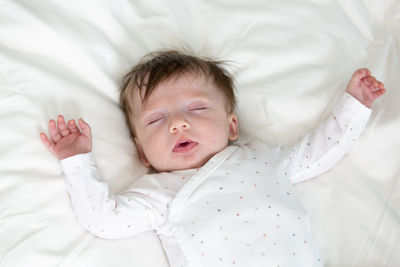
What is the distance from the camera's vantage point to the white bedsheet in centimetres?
129

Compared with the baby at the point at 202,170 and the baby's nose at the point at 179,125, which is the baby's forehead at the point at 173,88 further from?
the baby's nose at the point at 179,125

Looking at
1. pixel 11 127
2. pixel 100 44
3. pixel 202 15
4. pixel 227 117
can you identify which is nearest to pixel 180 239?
pixel 227 117

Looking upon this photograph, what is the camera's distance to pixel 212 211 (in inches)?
52.2

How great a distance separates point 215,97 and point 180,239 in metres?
0.45

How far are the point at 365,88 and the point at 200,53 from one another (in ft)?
1.83

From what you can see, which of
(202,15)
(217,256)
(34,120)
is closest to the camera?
(217,256)

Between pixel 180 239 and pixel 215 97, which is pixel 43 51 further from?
pixel 180 239

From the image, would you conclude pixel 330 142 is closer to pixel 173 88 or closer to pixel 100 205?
pixel 173 88

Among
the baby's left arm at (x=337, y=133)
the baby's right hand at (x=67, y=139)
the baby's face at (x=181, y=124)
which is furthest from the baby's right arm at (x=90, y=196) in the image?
the baby's left arm at (x=337, y=133)

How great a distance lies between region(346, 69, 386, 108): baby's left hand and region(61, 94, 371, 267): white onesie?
0.33m

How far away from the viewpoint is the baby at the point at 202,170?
1.30 m

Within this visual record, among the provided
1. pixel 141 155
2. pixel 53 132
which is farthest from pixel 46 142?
pixel 141 155

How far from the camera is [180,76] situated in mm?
1507

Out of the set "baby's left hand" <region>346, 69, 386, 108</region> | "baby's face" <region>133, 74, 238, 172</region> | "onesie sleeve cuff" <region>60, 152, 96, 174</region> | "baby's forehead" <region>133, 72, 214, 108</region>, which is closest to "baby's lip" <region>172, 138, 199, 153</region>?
"baby's face" <region>133, 74, 238, 172</region>
